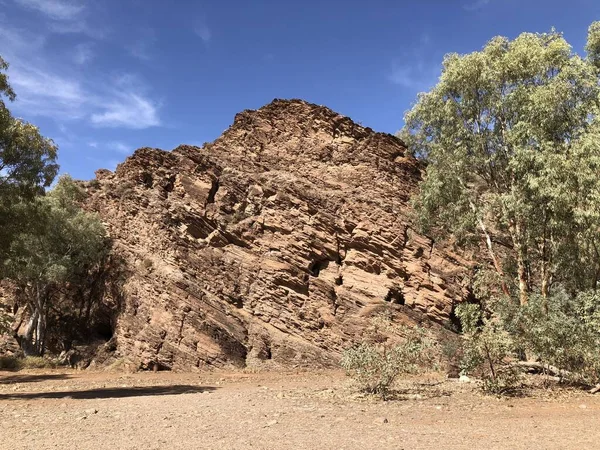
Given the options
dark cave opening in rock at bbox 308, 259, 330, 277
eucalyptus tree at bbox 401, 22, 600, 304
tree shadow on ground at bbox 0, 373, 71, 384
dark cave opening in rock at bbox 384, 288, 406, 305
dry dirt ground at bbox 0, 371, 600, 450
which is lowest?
tree shadow on ground at bbox 0, 373, 71, 384

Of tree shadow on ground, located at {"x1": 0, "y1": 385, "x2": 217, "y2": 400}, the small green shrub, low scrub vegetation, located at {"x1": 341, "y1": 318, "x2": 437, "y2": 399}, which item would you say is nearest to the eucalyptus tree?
low scrub vegetation, located at {"x1": 341, "y1": 318, "x2": 437, "y2": 399}

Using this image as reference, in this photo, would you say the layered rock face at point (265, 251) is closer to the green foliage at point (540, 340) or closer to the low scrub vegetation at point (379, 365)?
the green foliage at point (540, 340)

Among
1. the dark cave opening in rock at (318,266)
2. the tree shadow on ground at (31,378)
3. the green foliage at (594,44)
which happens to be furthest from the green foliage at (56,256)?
the green foliage at (594,44)

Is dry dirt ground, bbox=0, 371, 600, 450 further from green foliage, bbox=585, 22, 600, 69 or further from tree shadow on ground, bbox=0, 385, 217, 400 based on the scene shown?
green foliage, bbox=585, 22, 600, 69

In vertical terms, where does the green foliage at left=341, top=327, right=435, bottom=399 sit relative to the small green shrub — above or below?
above

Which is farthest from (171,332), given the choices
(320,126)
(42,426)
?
(320,126)

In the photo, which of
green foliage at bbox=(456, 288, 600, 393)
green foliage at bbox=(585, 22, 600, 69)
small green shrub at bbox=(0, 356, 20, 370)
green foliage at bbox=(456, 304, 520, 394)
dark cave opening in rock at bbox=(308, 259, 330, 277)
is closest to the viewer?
green foliage at bbox=(456, 304, 520, 394)

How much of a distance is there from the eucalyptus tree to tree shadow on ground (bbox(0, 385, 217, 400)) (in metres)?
14.6

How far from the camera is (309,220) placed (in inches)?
1174

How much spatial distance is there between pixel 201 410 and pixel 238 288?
52.9 feet

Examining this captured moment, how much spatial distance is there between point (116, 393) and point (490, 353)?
12449 millimetres

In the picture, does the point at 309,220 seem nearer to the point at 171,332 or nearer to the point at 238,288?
the point at 238,288

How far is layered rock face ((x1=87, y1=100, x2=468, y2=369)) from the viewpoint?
24906 millimetres

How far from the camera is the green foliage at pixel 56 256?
24844mm
